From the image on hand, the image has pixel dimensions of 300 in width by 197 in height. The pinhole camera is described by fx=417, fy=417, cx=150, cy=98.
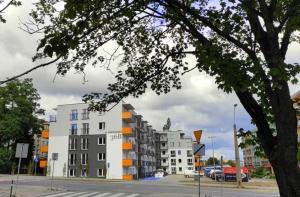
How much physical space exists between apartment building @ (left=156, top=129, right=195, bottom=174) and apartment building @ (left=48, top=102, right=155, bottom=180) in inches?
2164

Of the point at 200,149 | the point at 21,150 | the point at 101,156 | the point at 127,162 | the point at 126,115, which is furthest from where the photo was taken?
the point at 126,115

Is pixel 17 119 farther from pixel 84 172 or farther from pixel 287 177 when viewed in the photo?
pixel 287 177

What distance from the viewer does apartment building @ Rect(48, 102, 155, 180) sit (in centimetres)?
6812

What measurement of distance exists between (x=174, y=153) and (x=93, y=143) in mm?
66386

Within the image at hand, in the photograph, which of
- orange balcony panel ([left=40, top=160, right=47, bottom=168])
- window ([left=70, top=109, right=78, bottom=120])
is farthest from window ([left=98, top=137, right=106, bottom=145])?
orange balcony panel ([left=40, top=160, right=47, bottom=168])

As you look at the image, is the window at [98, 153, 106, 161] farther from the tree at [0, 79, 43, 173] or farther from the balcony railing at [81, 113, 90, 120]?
the tree at [0, 79, 43, 173]

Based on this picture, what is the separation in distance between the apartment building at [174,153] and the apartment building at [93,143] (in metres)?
55.0

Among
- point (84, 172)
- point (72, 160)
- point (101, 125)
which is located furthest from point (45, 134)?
point (84, 172)

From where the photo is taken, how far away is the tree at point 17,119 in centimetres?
6962

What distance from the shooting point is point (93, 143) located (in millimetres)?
70750

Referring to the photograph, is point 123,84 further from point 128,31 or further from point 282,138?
point 282,138

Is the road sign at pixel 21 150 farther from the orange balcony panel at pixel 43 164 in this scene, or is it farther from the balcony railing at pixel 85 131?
the orange balcony panel at pixel 43 164

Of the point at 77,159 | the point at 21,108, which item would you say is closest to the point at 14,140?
the point at 21,108

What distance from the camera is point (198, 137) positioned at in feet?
53.4
